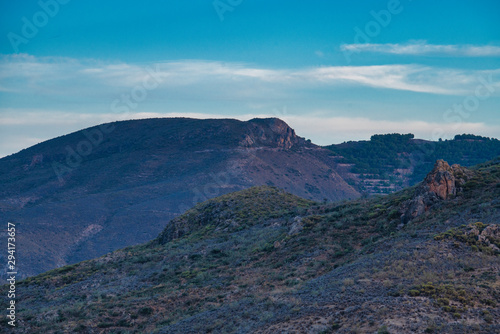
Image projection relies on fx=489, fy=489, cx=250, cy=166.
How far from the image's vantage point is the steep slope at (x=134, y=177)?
101938mm

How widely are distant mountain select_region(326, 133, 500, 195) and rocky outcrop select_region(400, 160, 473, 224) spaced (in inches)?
5550

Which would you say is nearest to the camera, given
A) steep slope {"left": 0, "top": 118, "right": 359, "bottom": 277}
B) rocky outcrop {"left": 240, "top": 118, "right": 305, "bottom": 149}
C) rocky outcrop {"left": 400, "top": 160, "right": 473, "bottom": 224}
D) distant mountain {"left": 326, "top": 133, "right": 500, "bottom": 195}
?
rocky outcrop {"left": 400, "top": 160, "right": 473, "bottom": 224}

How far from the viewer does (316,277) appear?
23406 mm

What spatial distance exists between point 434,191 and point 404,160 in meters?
170

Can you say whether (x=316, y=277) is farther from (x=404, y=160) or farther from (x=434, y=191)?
(x=404, y=160)

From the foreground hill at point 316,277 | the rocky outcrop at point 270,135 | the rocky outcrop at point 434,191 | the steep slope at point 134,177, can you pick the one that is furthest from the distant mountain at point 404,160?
the rocky outcrop at point 434,191

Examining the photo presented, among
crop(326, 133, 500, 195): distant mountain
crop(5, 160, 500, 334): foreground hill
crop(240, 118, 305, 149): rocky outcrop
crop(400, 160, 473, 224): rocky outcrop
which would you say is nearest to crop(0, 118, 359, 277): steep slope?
crop(240, 118, 305, 149): rocky outcrop

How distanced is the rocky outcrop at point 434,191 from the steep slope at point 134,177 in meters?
70.2

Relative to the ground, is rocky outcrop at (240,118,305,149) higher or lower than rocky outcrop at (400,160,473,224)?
higher

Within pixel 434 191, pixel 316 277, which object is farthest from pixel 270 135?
pixel 316 277

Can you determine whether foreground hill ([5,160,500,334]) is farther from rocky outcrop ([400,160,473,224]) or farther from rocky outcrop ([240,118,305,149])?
rocky outcrop ([240,118,305,149])

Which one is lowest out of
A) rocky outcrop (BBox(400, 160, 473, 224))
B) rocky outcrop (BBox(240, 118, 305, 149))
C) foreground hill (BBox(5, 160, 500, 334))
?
foreground hill (BBox(5, 160, 500, 334))

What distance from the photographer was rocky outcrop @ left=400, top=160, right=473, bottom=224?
28547mm

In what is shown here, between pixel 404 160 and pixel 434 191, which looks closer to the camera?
pixel 434 191
